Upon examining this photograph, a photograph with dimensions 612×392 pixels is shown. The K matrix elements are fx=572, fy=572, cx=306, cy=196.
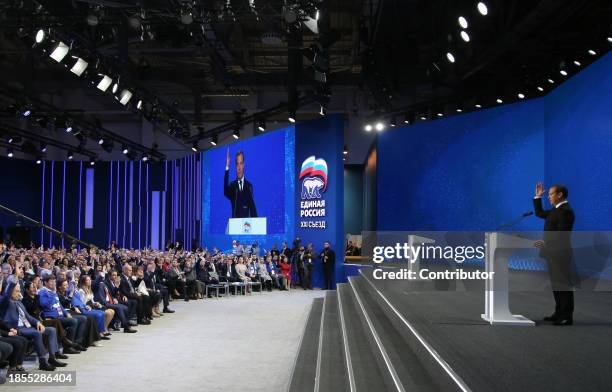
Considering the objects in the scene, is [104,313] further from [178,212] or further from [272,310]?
[178,212]

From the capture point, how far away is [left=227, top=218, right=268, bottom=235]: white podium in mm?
18422

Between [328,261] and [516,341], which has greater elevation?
[516,341]

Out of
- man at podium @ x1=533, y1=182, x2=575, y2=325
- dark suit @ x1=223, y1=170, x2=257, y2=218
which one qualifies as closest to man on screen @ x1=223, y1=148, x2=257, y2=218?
dark suit @ x1=223, y1=170, x2=257, y2=218

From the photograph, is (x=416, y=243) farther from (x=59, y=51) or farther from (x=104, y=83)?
(x=104, y=83)

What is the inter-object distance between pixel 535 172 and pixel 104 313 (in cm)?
856

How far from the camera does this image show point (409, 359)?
4770mm

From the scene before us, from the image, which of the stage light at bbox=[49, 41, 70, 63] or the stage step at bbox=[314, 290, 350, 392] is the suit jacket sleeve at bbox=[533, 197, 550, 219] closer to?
the stage step at bbox=[314, 290, 350, 392]

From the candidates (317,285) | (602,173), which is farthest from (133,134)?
(602,173)

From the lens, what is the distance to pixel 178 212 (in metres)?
23.0

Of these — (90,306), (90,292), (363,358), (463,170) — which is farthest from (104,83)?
(363,358)

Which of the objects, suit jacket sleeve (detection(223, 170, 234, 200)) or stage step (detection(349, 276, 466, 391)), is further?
suit jacket sleeve (detection(223, 170, 234, 200))

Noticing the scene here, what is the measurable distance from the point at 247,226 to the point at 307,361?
12.9 meters

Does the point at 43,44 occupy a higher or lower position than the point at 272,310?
higher

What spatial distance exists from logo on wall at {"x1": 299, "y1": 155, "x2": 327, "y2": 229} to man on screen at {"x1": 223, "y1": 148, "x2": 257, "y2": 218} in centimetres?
238
